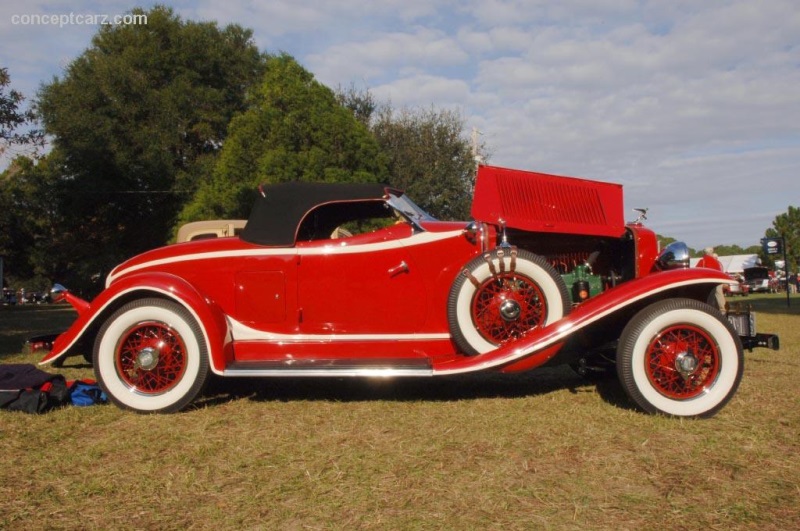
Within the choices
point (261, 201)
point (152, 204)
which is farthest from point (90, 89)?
point (261, 201)

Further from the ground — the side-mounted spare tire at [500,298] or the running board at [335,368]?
the side-mounted spare tire at [500,298]

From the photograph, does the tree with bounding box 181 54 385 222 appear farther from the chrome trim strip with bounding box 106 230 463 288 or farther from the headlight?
the headlight

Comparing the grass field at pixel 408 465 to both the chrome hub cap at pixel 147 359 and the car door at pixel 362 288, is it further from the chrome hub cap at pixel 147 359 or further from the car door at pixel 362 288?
the car door at pixel 362 288

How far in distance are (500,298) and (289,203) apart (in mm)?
1827

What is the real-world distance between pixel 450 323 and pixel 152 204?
25770 mm

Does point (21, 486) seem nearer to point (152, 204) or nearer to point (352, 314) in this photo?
point (352, 314)

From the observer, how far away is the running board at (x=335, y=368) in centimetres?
438

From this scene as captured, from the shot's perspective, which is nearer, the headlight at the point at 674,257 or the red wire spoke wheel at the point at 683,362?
the red wire spoke wheel at the point at 683,362

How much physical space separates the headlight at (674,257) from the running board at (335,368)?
205cm

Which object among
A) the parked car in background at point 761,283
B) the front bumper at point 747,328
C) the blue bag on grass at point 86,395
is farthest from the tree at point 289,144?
the parked car in background at point 761,283

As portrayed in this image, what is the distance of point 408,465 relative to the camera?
3.30 m

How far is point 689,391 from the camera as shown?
429 centimetres

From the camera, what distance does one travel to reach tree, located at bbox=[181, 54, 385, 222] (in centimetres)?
1986

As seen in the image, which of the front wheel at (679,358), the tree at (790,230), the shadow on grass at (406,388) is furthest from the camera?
the tree at (790,230)
